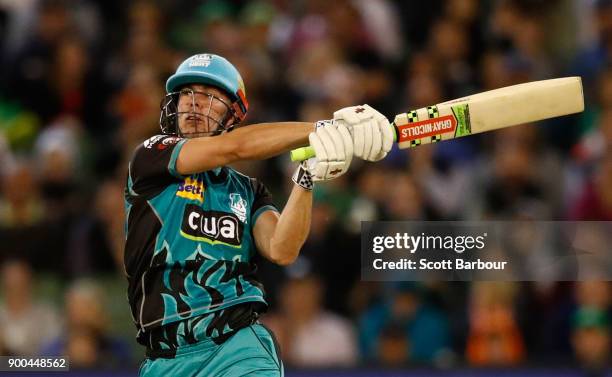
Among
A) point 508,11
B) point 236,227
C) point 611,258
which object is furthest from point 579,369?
point 508,11

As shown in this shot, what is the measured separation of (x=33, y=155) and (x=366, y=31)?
3.17m

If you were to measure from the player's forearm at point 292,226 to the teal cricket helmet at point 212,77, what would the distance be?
59 centimetres

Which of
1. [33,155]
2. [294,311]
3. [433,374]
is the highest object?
[33,155]

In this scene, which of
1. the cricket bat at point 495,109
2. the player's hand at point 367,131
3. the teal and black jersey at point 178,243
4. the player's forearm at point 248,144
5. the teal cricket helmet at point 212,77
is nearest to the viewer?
the player's hand at point 367,131

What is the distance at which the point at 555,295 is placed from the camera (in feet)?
25.6

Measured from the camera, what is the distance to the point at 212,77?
5.26 meters

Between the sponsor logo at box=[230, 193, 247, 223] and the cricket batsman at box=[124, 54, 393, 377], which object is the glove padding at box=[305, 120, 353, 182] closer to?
the cricket batsman at box=[124, 54, 393, 377]

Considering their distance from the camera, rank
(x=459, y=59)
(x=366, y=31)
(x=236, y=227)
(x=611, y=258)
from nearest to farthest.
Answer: (x=236, y=227), (x=611, y=258), (x=459, y=59), (x=366, y=31)

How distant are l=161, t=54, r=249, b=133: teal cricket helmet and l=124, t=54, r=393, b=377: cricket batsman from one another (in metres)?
0.01

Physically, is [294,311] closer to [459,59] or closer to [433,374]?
[433,374]

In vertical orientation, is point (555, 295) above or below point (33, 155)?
below

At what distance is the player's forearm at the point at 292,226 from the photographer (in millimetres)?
5078

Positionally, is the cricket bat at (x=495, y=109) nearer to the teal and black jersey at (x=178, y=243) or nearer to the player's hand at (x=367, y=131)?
the player's hand at (x=367, y=131)

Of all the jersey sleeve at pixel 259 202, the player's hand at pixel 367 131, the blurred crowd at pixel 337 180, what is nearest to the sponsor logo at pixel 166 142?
the jersey sleeve at pixel 259 202
